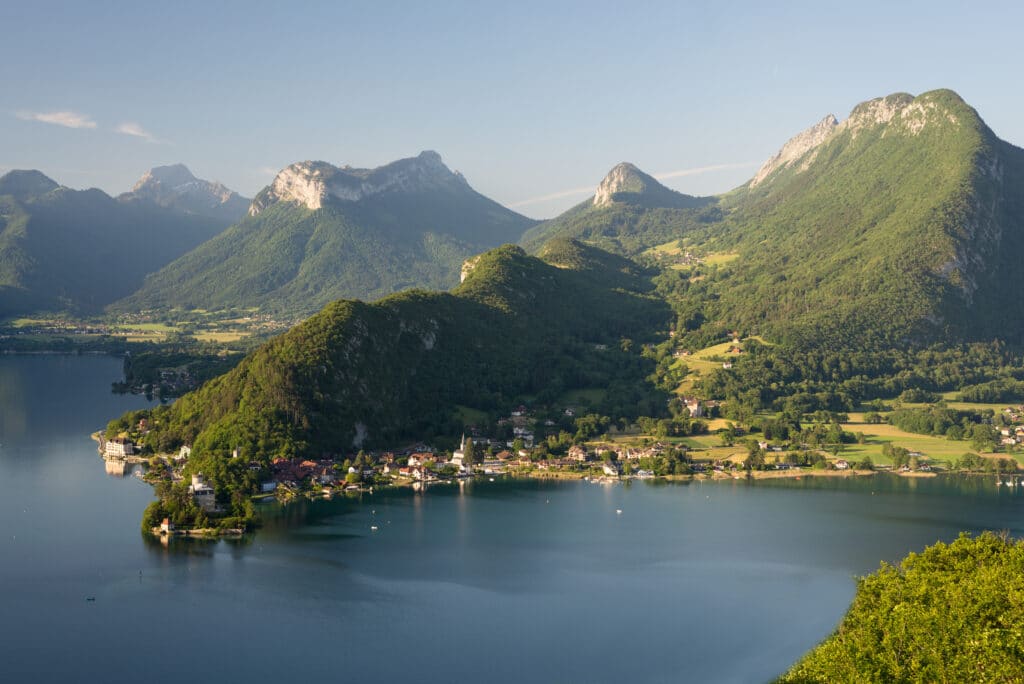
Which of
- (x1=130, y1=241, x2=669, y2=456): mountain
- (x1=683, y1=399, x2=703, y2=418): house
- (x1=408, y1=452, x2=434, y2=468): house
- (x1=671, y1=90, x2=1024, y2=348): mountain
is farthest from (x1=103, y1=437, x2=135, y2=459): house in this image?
(x1=671, y1=90, x2=1024, y2=348): mountain

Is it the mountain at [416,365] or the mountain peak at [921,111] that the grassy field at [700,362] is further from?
the mountain peak at [921,111]

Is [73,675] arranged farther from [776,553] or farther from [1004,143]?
[1004,143]

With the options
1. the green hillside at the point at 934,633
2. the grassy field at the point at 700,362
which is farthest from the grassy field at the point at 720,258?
the green hillside at the point at 934,633

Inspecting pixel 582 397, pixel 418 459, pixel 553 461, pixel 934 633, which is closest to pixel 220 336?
pixel 582 397

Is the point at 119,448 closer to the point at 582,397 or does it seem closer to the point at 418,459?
the point at 418,459

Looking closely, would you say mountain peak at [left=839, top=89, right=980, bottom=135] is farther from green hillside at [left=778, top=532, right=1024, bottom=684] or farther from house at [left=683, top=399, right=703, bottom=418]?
green hillside at [left=778, top=532, right=1024, bottom=684]
